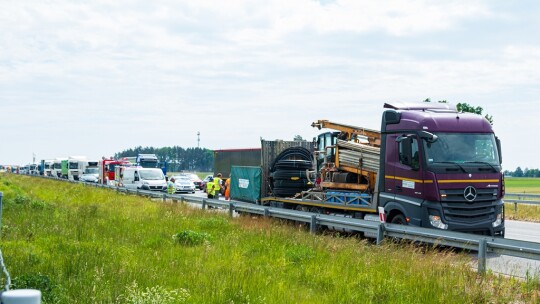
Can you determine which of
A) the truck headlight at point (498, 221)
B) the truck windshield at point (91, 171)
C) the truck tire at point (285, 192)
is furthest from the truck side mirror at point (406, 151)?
the truck windshield at point (91, 171)

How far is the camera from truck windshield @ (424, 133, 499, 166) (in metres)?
13.5

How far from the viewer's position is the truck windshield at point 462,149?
44.2ft

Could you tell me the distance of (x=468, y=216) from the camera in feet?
43.5

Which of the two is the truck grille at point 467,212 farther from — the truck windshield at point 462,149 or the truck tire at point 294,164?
the truck tire at point 294,164

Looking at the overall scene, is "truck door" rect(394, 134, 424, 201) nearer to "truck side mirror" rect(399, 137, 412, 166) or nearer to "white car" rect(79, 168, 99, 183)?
"truck side mirror" rect(399, 137, 412, 166)

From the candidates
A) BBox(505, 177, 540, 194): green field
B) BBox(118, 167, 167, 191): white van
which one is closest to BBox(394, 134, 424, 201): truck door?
BBox(118, 167, 167, 191): white van

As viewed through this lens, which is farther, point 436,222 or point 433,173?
Answer: point 433,173

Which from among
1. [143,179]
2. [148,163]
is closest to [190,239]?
[143,179]

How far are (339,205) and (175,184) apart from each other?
3321 centimetres

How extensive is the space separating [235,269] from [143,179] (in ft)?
121

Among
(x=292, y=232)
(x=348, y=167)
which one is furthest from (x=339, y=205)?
(x=292, y=232)

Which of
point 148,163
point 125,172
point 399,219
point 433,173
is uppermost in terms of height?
point 148,163

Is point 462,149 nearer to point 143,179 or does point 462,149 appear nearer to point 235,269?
point 235,269

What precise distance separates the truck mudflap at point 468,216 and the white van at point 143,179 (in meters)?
33.6
